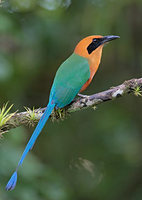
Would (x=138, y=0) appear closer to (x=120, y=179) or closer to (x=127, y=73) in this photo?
(x=127, y=73)

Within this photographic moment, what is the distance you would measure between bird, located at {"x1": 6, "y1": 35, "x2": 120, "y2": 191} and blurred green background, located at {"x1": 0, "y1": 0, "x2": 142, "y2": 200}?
1129 millimetres

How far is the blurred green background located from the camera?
5.25 meters

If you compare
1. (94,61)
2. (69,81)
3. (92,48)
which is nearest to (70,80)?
(69,81)

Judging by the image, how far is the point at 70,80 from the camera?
12.2ft

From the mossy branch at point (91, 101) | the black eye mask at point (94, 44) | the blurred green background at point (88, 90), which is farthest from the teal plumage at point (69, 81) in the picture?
the blurred green background at point (88, 90)

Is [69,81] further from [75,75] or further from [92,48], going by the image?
[92,48]

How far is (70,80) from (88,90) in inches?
79.1

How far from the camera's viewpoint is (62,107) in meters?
3.34

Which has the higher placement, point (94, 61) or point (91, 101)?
point (94, 61)

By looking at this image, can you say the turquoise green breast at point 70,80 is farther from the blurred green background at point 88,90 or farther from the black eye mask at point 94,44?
the blurred green background at point 88,90

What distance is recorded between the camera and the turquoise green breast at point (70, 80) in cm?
349

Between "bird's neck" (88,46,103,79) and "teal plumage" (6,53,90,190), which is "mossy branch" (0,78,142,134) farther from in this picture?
"bird's neck" (88,46,103,79)

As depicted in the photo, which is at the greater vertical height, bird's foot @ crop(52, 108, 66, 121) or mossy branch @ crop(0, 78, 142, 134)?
mossy branch @ crop(0, 78, 142, 134)

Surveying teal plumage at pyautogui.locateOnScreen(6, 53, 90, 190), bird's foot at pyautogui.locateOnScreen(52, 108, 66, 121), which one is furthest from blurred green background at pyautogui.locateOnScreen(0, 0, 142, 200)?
bird's foot at pyautogui.locateOnScreen(52, 108, 66, 121)
